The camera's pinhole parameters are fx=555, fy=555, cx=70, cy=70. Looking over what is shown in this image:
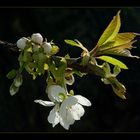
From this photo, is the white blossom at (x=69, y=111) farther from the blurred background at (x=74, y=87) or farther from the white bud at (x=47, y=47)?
the blurred background at (x=74, y=87)

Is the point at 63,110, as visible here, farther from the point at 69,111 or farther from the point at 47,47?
the point at 47,47

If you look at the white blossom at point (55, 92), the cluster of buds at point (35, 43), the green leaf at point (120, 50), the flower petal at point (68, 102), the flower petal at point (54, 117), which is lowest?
the flower petal at point (54, 117)

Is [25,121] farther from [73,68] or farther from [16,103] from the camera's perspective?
[73,68]

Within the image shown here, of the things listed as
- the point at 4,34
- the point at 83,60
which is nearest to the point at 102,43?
the point at 83,60

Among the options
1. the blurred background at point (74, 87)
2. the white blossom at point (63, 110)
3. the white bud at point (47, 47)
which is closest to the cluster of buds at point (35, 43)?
the white bud at point (47, 47)

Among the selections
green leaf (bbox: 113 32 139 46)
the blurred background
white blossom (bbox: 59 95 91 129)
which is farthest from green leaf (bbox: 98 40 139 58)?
the blurred background

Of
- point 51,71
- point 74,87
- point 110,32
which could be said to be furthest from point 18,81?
point 74,87

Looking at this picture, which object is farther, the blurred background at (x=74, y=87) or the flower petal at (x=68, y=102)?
the blurred background at (x=74, y=87)

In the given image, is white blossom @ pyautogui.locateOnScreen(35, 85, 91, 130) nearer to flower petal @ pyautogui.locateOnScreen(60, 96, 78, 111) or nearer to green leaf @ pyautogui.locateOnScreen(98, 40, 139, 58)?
flower petal @ pyautogui.locateOnScreen(60, 96, 78, 111)
